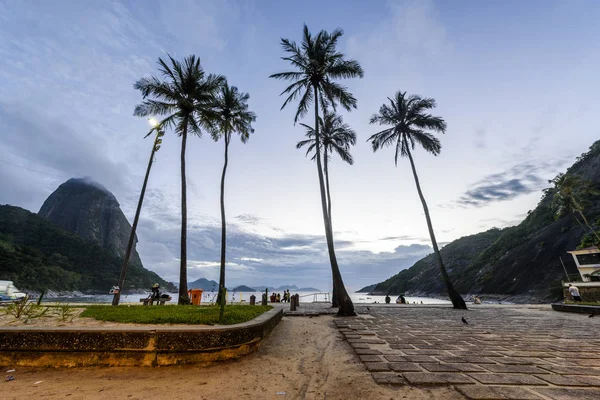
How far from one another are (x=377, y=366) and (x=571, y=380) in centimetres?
244

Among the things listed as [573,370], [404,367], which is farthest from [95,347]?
[573,370]

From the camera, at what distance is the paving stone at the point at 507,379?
323cm

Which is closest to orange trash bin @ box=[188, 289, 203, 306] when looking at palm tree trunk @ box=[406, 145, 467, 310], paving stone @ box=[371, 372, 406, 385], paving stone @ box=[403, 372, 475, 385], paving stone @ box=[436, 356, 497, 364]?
paving stone @ box=[371, 372, 406, 385]

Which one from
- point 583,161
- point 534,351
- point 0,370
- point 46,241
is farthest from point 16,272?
point 583,161

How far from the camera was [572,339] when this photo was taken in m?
6.03

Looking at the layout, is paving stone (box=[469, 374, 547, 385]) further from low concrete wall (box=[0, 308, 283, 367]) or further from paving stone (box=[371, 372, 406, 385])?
low concrete wall (box=[0, 308, 283, 367])

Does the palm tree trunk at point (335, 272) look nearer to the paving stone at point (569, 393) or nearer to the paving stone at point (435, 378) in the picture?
the paving stone at point (435, 378)

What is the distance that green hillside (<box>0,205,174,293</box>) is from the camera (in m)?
69.2

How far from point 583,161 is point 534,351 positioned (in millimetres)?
100295

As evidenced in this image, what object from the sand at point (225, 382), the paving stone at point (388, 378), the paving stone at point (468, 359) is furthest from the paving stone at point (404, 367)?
the paving stone at point (468, 359)

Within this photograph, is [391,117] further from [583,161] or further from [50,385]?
[583,161]

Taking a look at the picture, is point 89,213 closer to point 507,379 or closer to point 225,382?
point 225,382

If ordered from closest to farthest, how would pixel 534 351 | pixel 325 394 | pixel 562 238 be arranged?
pixel 325 394, pixel 534 351, pixel 562 238

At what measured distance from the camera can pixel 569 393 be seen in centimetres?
289
